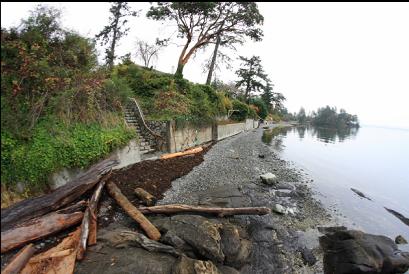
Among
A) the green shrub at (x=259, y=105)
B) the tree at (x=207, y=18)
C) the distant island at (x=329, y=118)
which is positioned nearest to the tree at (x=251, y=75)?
the green shrub at (x=259, y=105)

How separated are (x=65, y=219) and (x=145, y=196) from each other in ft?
7.94

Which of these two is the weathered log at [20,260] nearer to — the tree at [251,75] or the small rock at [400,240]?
the small rock at [400,240]

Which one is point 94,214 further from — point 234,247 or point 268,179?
point 268,179

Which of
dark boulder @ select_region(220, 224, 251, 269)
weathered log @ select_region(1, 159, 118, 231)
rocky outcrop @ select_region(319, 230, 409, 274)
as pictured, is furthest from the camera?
rocky outcrop @ select_region(319, 230, 409, 274)

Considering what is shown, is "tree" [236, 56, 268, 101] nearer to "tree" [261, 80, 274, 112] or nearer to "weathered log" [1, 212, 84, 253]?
"tree" [261, 80, 274, 112]

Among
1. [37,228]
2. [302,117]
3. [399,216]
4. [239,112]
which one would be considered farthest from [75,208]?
[302,117]

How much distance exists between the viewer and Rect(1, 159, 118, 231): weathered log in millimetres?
4766

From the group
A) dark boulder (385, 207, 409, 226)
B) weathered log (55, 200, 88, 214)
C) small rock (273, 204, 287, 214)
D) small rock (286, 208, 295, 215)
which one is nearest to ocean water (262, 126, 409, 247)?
dark boulder (385, 207, 409, 226)

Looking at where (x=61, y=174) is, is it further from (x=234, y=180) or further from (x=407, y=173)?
(x=407, y=173)

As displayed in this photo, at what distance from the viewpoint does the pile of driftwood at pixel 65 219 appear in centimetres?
454

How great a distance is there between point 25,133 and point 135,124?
7.02m

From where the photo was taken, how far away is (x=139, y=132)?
1287 centimetres

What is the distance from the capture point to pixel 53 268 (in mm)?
4477

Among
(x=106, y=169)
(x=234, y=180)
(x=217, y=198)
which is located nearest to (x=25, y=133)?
(x=106, y=169)
